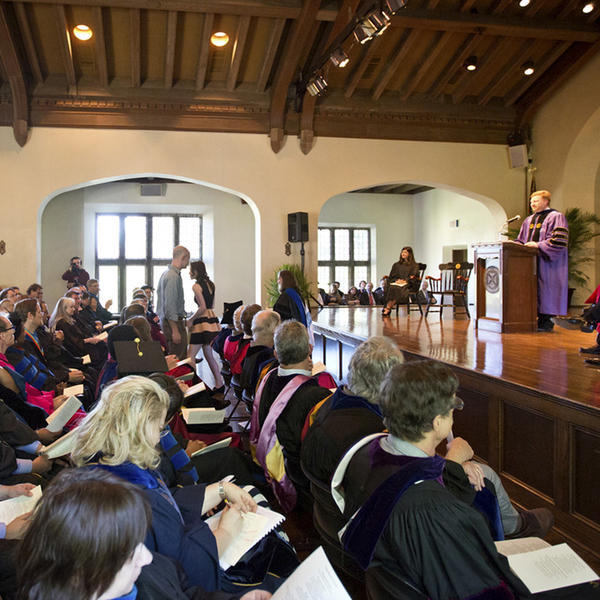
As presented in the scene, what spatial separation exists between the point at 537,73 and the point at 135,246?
962cm

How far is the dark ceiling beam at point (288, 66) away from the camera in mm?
7403

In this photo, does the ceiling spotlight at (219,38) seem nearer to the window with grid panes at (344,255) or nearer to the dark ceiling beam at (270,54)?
the dark ceiling beam at (270,54)

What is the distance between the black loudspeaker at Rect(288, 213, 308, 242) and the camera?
9.14 meters

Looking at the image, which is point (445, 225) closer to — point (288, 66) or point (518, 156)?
point (518, 156)

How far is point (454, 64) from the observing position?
8.84 metres

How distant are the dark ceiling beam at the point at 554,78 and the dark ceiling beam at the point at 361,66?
116 inches

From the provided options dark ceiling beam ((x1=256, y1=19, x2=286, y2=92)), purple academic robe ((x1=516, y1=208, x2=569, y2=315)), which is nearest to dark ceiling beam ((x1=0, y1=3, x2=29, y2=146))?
dark ceiling beam ((x1=256, y1=19, x2=286, y2=92))

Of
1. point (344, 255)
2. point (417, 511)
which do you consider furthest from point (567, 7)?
point (344, 255)

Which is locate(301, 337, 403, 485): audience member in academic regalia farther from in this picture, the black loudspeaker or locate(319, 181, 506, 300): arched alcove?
locate(319, 181, 506, 300): arched alcove

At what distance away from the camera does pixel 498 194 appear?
393 inches

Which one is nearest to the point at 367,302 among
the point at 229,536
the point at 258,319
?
the point at 258,319

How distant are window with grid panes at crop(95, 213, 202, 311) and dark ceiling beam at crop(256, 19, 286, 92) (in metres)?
5.94

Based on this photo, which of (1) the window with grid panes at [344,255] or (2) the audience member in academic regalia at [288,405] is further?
(1) the window with grid panes at [344,255]

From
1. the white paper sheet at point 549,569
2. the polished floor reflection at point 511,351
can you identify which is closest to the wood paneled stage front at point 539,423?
the polished floor reflection at point 511,351
